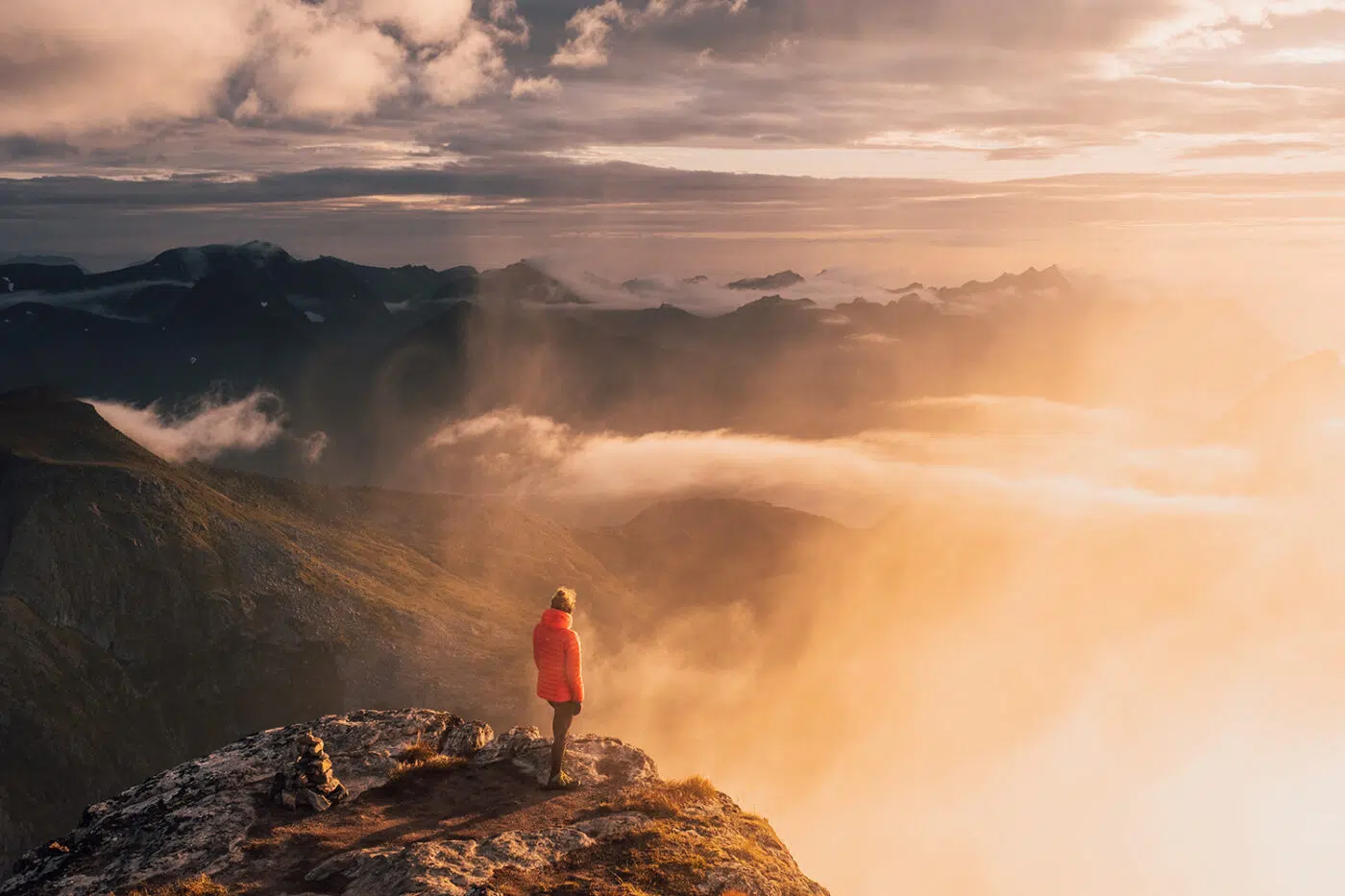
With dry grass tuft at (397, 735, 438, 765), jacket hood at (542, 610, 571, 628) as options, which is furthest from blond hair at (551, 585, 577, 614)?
dry grass tuft at (397, 735, 438, 765)

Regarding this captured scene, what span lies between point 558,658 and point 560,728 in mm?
2443

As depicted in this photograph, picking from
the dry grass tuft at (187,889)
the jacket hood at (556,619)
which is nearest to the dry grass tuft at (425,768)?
the dry grass tuft at (187,889)

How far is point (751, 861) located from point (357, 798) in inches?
463

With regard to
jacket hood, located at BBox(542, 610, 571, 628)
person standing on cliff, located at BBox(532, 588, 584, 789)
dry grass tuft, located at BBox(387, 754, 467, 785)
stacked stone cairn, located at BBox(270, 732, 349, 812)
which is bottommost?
dry grass tuft, located at BBox(387, 754, 467, 785)

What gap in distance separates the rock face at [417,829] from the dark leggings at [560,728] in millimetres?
934

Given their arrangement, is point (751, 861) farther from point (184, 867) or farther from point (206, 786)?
point (206, 786)

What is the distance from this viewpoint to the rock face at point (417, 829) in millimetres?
22047

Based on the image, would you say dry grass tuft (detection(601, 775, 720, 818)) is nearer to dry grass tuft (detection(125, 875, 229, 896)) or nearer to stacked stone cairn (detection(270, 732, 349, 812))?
stacked stone cairn (detection(270, 732, 349, 812))

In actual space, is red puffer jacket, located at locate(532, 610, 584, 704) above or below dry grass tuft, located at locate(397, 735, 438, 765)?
A: above

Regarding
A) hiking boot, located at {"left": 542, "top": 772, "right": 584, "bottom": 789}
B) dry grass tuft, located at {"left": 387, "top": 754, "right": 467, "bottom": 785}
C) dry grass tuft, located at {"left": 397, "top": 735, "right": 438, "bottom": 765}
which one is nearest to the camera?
hiking boot, located at {"left": 542, "top": 772, "right": 584, "bottom": 789}

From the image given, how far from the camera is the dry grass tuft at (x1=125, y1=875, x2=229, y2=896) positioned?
2125 centimetres

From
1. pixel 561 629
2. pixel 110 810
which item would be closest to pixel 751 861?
pixel 561 629

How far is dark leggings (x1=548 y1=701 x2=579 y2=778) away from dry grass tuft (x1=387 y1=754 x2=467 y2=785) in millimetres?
3520

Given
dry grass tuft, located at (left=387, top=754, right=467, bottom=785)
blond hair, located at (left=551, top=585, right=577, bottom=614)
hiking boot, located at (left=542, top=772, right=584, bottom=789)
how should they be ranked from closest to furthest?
blond hair, located at (left=551, top=585, right=577, bottom=614), hiking boot, located at (left=542, top=772, right=584, bottom=789), dry grass tuft, located at (left=387, top=754, right=467, bottom=785)
